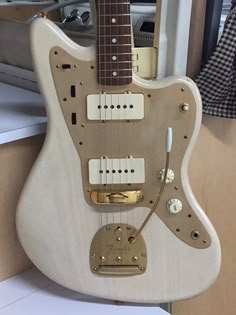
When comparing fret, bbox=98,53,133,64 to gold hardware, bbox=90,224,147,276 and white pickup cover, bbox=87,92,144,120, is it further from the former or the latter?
gold hardware, bbox=90,224,147,276

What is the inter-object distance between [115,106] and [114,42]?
0.35 ft

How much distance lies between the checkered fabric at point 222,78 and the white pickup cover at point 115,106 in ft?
0.53

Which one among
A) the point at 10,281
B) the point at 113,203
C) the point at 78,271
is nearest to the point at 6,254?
the point at 10,281

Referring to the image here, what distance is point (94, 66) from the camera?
87 centimetres

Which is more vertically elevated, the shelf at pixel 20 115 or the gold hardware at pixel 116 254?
the shelf at pixel 20 115

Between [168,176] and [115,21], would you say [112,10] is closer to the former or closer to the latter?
[115,21]

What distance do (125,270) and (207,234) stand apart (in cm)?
16

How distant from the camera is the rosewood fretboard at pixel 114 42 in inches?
33.4

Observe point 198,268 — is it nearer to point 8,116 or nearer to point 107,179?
point 107,179

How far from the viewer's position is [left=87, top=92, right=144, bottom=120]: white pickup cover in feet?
2.91

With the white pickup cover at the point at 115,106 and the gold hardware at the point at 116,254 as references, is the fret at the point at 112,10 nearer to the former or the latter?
the white pickup cover at the point at 115,106

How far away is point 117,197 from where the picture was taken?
928mm

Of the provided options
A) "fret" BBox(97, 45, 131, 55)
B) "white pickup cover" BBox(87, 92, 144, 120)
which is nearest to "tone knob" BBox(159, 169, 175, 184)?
"white pickup cover" BBox(87, 92, 144, 120)

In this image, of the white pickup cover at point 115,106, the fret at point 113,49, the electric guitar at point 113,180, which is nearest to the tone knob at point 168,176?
the electric guitar at point 113,180
